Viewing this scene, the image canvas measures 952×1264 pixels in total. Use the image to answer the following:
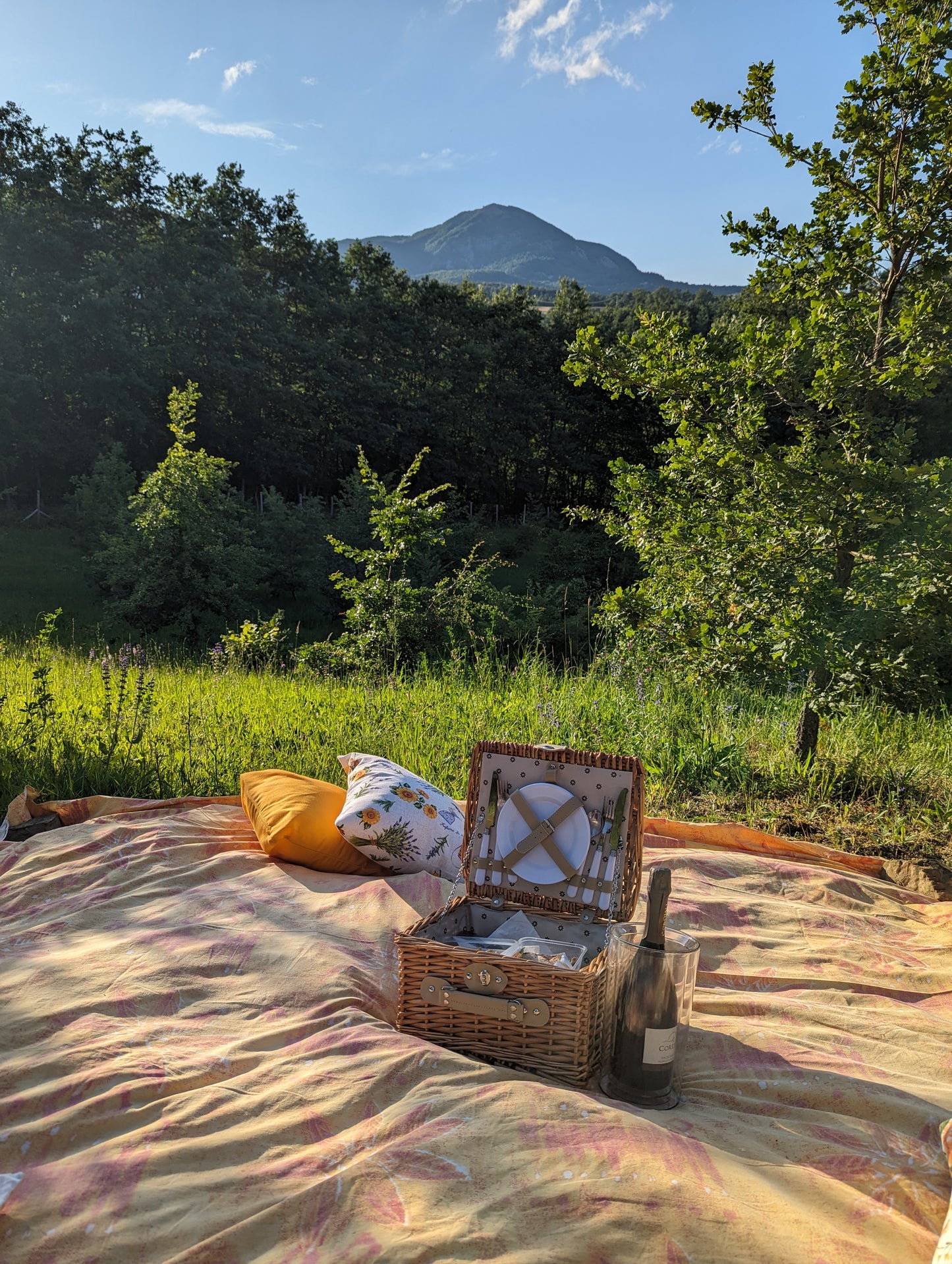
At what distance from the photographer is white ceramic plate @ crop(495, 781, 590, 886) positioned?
2428 millimetres

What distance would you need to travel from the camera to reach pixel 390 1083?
180 centimetres

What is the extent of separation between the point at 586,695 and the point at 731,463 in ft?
6.71

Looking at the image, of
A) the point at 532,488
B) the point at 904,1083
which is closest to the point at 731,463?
the point at 904,1083

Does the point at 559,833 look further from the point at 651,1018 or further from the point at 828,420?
the point at 828,420

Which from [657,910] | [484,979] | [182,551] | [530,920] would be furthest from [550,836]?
[182,551]

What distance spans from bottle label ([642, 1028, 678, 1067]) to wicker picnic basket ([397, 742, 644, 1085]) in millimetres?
137

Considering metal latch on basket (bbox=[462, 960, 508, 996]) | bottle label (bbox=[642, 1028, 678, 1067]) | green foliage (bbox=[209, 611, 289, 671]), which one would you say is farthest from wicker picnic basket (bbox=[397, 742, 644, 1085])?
green foliage (bbox=[209, 611, 289, 671])

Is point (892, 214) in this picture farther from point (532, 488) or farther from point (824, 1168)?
→ point (532, 488)

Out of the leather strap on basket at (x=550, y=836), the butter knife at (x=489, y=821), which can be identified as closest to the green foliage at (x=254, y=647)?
the butter knife at (x=489, y=821)

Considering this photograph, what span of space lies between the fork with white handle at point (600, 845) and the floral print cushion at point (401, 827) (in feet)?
2.48

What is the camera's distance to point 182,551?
11945mm

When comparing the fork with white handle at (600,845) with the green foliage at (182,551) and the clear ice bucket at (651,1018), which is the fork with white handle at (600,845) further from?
the green foliage at (182,551)

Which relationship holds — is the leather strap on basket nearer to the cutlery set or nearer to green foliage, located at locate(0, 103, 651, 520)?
the cutlery set

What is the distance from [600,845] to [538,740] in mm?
2533
